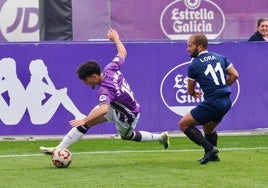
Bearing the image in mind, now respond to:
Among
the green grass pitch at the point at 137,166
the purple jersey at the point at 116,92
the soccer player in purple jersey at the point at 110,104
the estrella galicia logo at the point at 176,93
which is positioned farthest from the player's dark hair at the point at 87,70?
the estrella galicia logo at the point at 176,93

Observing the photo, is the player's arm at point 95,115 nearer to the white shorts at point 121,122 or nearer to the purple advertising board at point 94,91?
the white shorts at point 121,122

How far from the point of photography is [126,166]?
40.0 feet

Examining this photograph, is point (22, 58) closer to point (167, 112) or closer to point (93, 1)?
point (167, 112)

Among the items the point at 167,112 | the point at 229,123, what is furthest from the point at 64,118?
the point at 229,123

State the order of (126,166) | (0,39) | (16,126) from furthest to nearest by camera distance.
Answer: (0,39) < (16,126) < (126,166)

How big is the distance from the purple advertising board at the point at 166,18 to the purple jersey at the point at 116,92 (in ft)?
24.4

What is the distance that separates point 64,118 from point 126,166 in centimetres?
387

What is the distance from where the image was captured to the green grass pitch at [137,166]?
10.4 metres

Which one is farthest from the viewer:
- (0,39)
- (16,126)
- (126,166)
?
(0,39)

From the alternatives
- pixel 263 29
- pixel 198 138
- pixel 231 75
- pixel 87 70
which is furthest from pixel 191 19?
pixel 87 70

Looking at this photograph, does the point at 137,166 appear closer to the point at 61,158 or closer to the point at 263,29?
the point at 61,158

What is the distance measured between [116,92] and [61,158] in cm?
111

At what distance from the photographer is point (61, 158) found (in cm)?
1199

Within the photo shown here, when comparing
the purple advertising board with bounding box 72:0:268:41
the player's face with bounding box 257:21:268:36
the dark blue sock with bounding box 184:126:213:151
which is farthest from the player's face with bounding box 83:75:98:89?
the purple advertising board with bounding box 72:0:268:41
